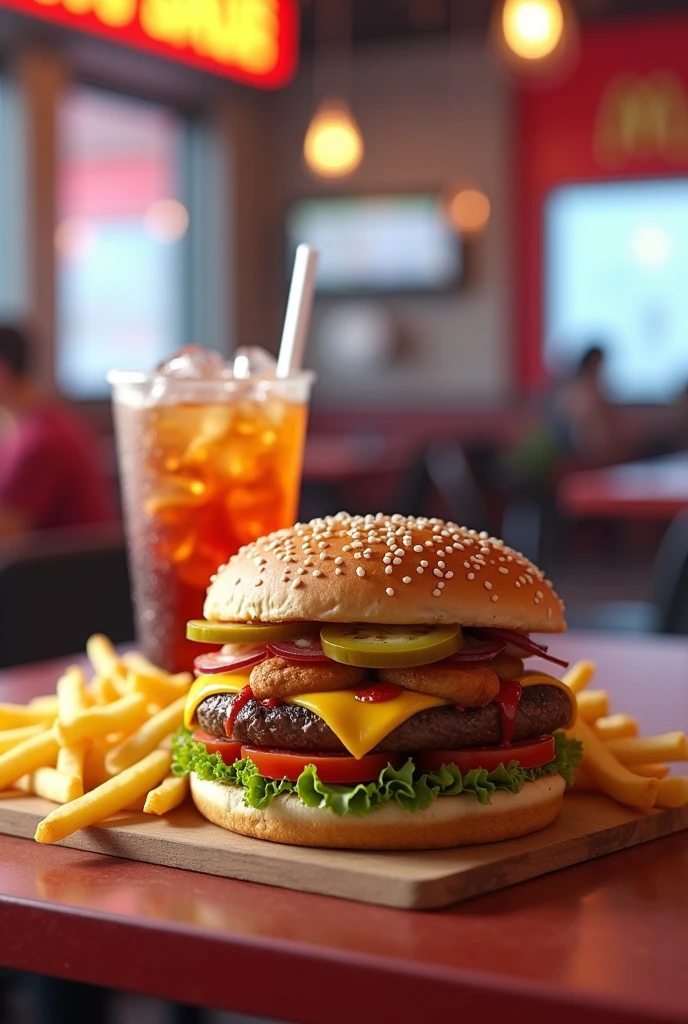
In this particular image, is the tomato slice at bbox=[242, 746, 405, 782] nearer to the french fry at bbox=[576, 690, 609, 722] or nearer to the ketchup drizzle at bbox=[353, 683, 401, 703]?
the ketchup drizzle at bbox=[353, 683, 401, 703]

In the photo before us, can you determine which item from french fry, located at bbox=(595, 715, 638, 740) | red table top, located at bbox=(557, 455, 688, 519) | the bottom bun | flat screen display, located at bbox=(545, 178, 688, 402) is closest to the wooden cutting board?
the bottom bun

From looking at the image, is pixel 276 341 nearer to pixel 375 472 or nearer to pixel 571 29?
pixel 375 472

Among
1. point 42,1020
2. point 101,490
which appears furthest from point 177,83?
point 42,1020

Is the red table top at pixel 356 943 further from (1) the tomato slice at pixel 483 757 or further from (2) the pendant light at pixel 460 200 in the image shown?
(2) the pendant light at pixel 460 200

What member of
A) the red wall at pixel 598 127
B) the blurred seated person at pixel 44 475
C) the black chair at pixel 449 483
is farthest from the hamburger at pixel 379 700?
the red wall at pixel 598 127

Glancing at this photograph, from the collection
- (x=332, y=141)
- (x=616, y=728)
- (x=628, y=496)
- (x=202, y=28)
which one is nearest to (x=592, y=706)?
(x=616, y=728)

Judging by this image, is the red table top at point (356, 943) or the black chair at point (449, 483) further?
the black chair at point (449, 483)

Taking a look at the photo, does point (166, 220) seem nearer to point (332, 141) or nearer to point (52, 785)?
point (332, 141)
